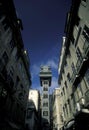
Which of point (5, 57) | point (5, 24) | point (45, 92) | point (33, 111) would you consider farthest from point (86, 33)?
point (45, 92)

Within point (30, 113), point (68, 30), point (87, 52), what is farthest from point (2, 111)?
point (30, 113)

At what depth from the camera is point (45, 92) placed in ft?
301

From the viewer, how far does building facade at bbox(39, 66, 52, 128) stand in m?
73.5

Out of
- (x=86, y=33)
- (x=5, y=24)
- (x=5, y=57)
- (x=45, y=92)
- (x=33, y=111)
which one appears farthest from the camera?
(x=45, y=92)

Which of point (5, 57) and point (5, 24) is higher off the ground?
point (5, 24)

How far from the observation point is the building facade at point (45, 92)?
2893 inches

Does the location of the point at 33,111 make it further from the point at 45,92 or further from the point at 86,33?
the point at 45,92

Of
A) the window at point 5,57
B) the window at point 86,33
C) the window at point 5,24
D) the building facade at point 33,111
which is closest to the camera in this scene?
the window at point 86,33

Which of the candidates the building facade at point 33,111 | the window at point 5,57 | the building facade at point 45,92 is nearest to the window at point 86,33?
the window at point 5,57

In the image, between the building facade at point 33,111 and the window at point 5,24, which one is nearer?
the window at point 5,24

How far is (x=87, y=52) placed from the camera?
40.5 feet

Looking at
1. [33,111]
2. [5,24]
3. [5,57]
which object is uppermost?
[5,24]

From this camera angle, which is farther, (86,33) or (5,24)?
(5,24)

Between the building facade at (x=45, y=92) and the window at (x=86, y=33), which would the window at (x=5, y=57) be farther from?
the building facade at (x=45, y=92)
